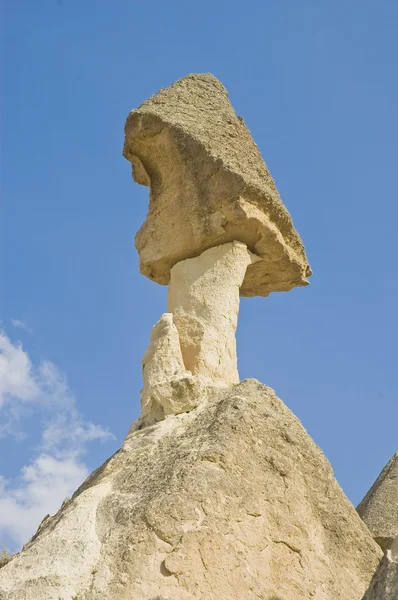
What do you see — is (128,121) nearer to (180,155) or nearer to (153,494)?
(180,155)

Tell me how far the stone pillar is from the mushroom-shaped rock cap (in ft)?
0.64

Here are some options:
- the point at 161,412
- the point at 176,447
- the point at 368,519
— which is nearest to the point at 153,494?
the point at 176,447

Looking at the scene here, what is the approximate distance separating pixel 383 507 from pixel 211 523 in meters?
3.34

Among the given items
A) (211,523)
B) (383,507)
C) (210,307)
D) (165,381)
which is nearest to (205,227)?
(210,307)

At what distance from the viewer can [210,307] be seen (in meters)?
8.19

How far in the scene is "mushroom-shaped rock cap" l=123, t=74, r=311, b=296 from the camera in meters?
8.63

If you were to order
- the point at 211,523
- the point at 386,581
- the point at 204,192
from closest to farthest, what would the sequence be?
1. the point at 386,581
2. the point at 211,523
3. the point at 204,192

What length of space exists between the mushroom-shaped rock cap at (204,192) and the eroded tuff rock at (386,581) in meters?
3.98

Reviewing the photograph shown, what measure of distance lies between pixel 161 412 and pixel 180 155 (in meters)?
2.82

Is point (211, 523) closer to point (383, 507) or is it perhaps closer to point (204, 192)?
point (383, 507)

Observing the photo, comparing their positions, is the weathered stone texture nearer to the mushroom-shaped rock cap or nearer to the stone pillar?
the stone pillar

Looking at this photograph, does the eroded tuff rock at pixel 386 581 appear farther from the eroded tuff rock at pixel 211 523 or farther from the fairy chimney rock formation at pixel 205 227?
the fairy chimney rock formation at pixel 205 227

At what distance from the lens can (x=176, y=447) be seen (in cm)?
659

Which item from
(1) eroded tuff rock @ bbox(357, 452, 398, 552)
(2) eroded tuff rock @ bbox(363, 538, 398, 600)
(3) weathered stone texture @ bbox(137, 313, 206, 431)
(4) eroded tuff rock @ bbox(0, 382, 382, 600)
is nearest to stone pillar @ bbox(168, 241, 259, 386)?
(3) weathered stone texture @ bbox(137, 313, 206, 431)
